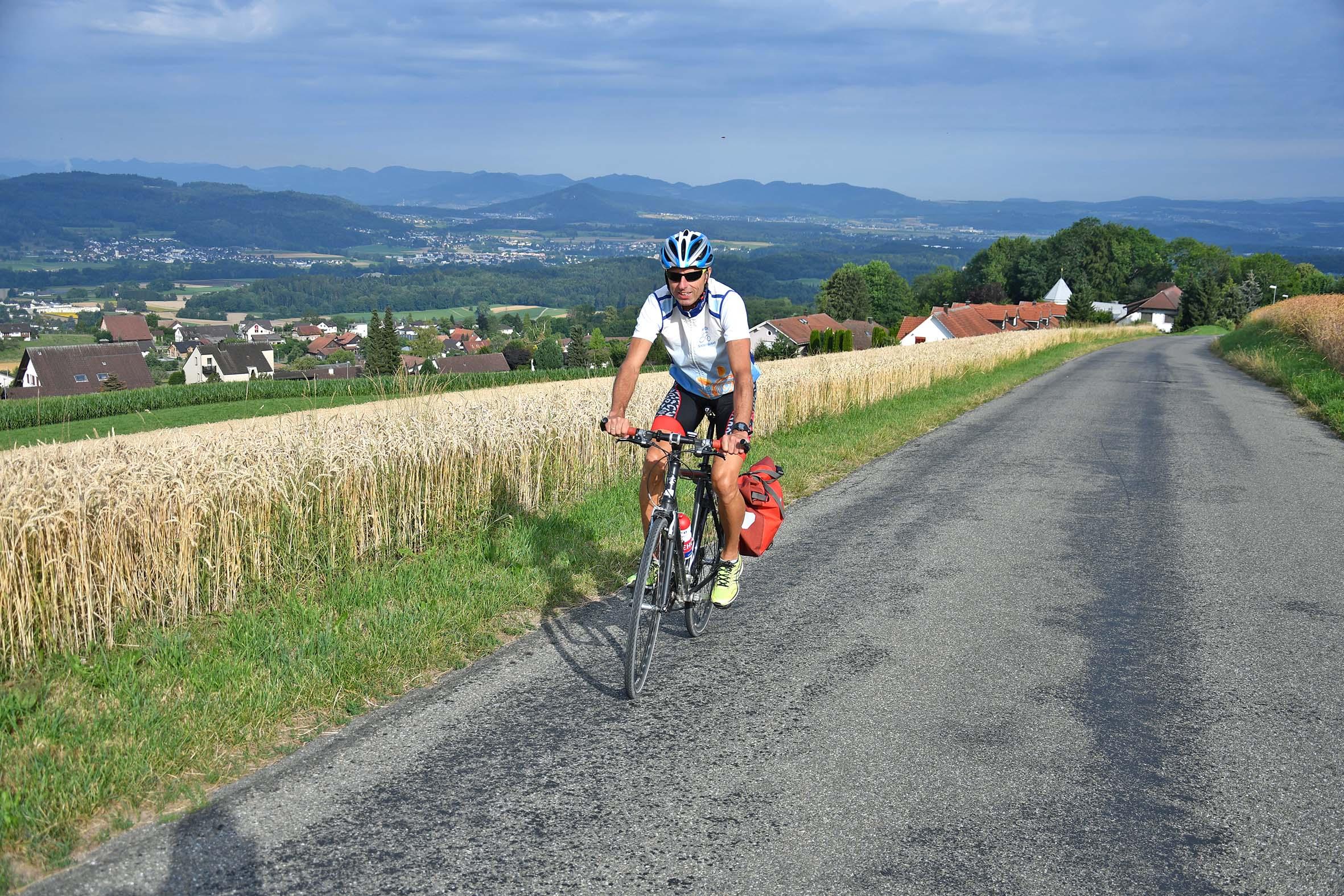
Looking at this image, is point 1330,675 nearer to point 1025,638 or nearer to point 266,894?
point 1025,638

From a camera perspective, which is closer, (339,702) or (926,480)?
(339,702)

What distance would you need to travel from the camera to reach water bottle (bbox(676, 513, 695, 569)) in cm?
527

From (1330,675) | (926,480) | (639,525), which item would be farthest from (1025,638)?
(926,480)

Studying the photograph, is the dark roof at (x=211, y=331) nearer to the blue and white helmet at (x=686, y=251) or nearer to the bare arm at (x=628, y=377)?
the bare arm at (x=628, y=377)

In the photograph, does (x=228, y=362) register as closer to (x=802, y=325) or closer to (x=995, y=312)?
(x=802, y=325)

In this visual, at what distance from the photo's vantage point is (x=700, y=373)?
18.4 feet

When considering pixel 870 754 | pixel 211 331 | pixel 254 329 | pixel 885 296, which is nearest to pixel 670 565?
pixel 870 754

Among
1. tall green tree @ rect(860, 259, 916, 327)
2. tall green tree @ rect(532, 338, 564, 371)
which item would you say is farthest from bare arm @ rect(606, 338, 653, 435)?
tall green tree @ rect(860, 259, 916, 327)

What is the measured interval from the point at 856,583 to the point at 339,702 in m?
3.79

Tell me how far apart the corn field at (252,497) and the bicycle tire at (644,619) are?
9.42 ft

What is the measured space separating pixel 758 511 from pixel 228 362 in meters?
94.4

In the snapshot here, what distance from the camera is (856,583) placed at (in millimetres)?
6867

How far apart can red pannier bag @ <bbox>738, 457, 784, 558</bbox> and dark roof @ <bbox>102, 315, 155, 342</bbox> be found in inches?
5365

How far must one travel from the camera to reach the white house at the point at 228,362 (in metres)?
88.1
